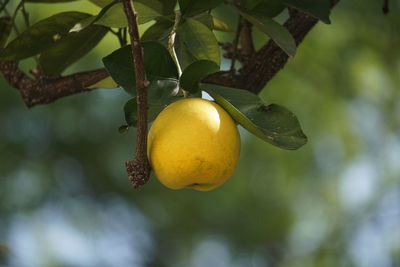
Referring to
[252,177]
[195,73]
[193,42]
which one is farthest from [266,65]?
[252,177]

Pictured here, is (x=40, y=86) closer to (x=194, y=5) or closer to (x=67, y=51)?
(x=67, y=51)

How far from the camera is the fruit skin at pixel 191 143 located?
0.61 metres

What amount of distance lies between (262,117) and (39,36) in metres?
0.30

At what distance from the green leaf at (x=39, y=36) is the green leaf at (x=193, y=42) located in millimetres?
154

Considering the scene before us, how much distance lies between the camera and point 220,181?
646 millimetres

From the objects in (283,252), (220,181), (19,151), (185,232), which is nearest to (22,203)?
(19,151)

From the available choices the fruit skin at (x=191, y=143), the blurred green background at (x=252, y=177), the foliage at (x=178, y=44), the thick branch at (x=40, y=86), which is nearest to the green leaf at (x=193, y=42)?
the foliage at (x=178, y=44)

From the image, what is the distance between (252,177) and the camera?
3418 millimetres

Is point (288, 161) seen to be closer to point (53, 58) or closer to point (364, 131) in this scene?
point (364, 131)

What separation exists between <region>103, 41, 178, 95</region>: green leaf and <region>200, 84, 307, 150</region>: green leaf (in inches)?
1.5

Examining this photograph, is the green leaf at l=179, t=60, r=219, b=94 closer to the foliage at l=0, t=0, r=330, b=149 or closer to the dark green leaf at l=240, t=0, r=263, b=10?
the foliage at l=0, t=0, r=330, b=149

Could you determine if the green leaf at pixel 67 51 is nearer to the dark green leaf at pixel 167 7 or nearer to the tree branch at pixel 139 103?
the dark green leaf at pixel 167 7

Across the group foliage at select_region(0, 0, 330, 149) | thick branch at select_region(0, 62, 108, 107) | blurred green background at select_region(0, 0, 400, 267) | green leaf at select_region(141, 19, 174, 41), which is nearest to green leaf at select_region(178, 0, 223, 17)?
foliage at select_region(0, 0, 330, 149)

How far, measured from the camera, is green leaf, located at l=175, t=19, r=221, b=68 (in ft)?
2.41
